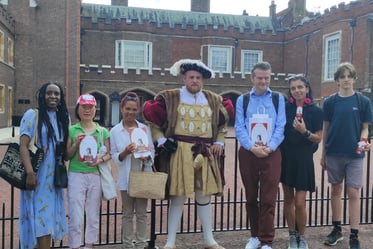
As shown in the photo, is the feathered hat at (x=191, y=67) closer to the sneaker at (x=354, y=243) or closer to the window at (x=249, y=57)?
the sneaker at (x=354, y=243)

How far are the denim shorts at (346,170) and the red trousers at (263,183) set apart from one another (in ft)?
2.28

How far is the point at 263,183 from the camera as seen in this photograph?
161 inches

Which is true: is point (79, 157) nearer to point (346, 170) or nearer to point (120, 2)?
point (346, 170)

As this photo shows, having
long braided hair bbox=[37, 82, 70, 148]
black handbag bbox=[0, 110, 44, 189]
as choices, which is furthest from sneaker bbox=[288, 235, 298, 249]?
black handbag bbox=[0, 110, 44, 189]

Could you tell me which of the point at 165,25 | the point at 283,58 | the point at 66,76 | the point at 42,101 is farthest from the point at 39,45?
the point at 42,101

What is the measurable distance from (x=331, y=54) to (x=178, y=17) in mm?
14318

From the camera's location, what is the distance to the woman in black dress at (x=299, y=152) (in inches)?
162

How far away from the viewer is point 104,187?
3.76 m

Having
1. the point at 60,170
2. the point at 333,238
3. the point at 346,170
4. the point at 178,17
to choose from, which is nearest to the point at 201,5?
the point at 178,17

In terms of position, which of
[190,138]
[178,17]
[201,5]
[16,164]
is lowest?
[16,164]

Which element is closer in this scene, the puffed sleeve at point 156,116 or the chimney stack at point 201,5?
the puffed sleeve at point 156,116

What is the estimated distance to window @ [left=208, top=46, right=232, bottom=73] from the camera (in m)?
33.9

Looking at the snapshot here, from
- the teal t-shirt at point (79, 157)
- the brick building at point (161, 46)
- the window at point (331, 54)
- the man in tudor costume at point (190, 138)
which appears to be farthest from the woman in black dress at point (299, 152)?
the window at point (331, 54)

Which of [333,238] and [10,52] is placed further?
[10,52]
